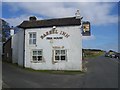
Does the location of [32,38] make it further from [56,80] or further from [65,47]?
[56,80]

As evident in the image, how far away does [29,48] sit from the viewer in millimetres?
30906

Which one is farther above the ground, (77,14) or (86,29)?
(77,14)

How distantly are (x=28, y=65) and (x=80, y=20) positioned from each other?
8.41 meters

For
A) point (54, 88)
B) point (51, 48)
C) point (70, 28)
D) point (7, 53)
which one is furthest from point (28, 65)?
point (54, 88)

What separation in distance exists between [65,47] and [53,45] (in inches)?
60.0

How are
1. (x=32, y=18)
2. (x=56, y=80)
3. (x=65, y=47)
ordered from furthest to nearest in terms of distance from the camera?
(x=32, y=18), (x=65, y=47), (x=56, y=80)

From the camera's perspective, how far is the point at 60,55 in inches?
1163

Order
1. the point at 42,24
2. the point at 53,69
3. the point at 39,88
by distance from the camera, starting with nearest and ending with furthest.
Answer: the point at 39,88 < the point at 53,69 < the point at 42,24

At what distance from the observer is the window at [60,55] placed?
2928cm

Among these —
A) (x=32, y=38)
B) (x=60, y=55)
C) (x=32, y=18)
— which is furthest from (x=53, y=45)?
(x=32, y=18)

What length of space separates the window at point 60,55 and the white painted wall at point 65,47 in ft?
1.32

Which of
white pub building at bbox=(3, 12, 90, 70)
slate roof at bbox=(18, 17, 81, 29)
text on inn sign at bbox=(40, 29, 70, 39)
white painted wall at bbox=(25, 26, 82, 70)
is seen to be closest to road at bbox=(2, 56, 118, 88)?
white painted wall at bbox=(25, 26, 82, 70)

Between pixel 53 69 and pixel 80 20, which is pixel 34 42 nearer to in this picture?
pixel 53 69

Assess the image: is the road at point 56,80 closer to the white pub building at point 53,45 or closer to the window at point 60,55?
the white pub building at point 53,45
